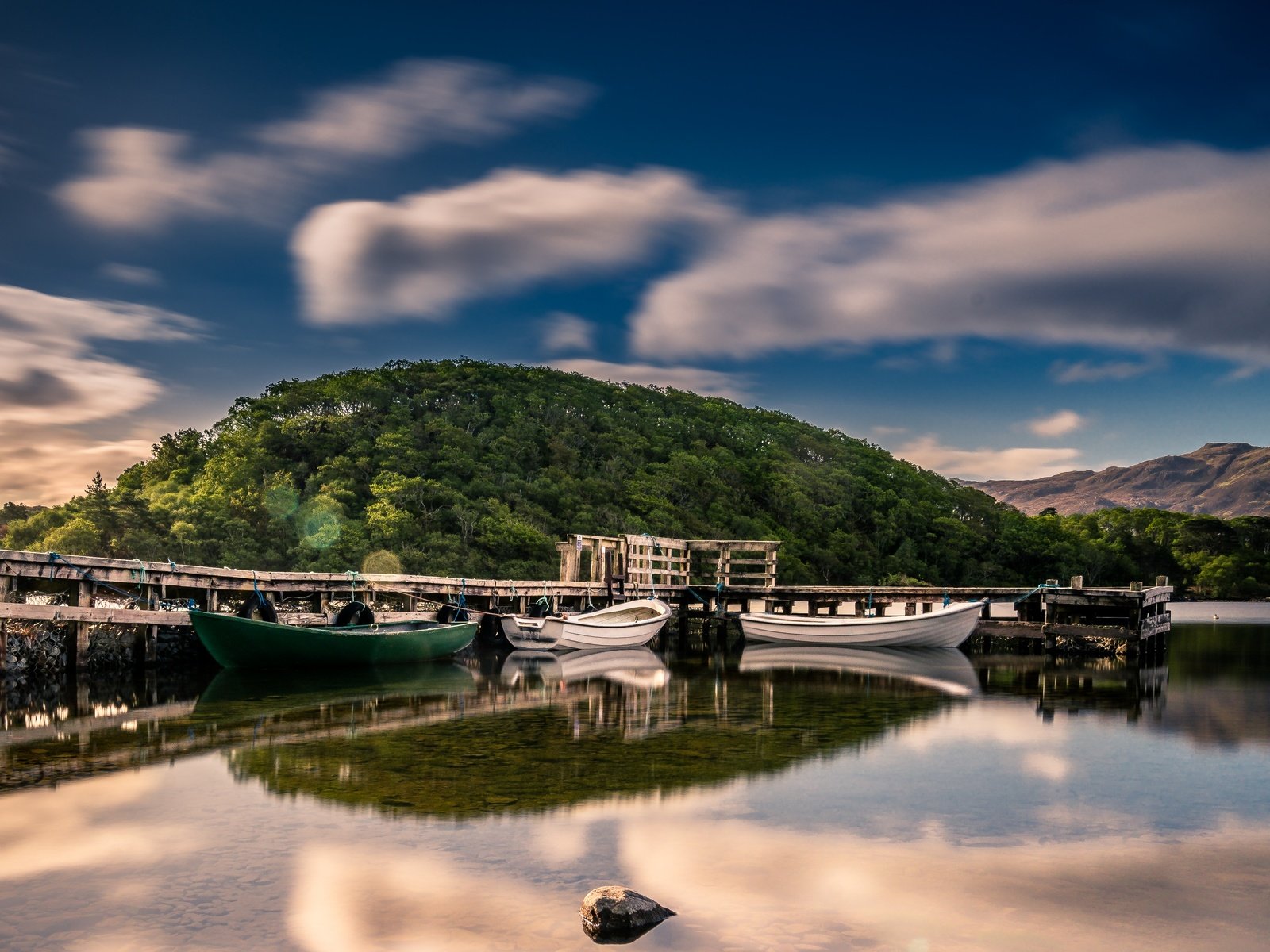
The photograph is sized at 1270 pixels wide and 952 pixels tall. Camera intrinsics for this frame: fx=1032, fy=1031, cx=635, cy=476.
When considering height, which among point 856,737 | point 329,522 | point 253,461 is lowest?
point 856,737

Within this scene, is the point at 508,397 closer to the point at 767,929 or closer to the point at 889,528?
the point at 889,528

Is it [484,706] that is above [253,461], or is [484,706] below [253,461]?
below

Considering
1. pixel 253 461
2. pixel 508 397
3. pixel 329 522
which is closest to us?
pixel 329 522

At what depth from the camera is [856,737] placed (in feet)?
45.0

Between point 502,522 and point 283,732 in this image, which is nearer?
point 283,732

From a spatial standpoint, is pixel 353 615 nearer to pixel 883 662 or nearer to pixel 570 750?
pixel 570 750

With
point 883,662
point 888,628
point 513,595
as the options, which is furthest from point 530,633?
point 888,628

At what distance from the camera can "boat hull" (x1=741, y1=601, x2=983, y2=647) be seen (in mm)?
28859

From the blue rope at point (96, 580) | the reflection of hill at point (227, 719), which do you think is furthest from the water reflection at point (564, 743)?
the blue rope at point (96, 580)

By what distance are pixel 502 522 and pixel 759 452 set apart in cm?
3843

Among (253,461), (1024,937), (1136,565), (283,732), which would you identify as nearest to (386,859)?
(1024,937)

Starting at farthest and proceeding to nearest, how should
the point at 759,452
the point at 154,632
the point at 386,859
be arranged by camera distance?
the point at 759,452
the point at 154,632
the point at 386,859

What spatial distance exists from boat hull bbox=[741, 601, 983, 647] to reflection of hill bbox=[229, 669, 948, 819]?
10.9 m

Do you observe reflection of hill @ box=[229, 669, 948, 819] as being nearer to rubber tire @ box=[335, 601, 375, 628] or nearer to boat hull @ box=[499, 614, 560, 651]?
rubber tire @ box=[335, 601, 375, 628]
